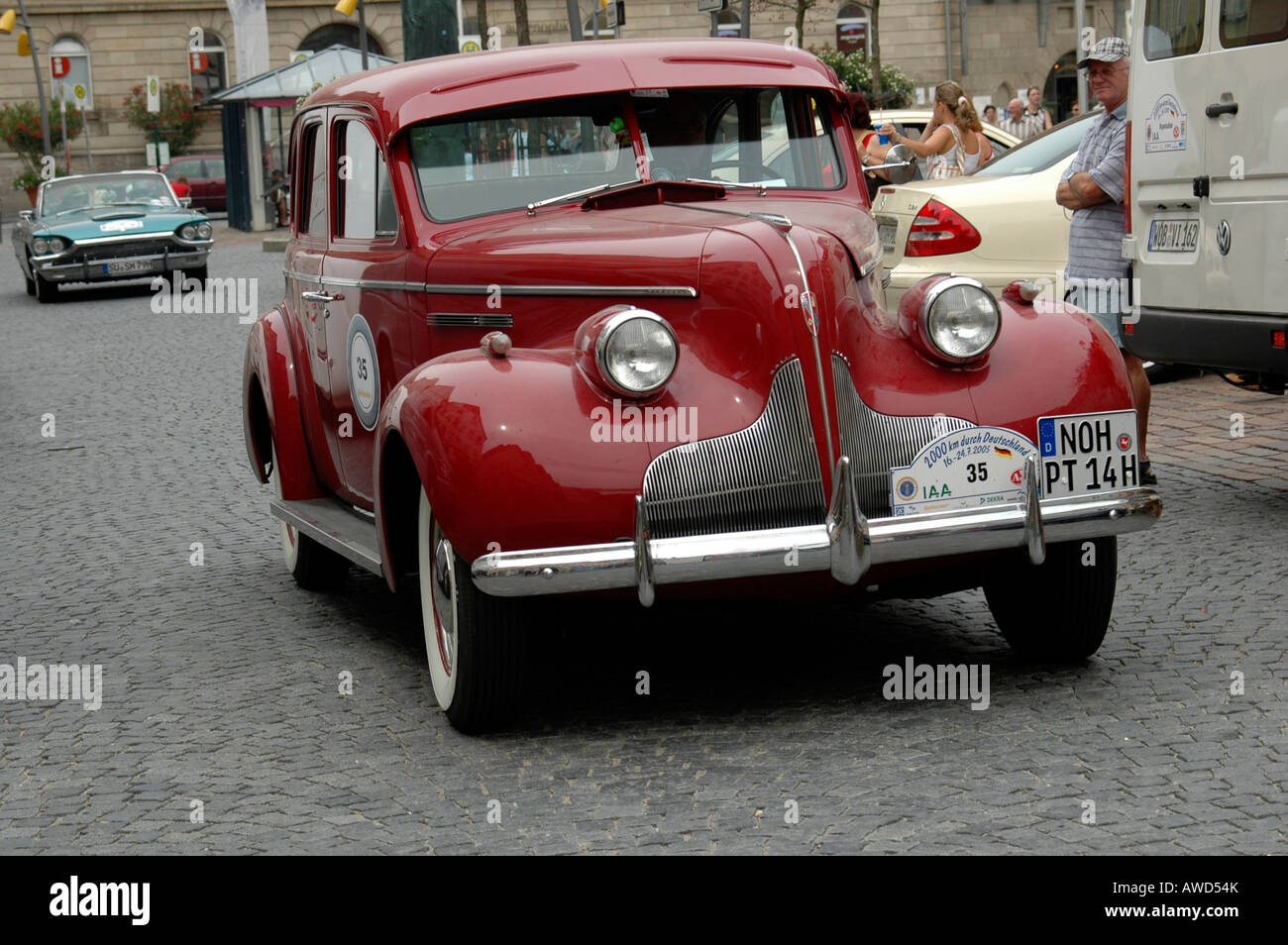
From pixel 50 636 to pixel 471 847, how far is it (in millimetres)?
3051

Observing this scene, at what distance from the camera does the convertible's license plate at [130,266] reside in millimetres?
23984

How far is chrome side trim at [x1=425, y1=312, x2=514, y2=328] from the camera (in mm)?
5434

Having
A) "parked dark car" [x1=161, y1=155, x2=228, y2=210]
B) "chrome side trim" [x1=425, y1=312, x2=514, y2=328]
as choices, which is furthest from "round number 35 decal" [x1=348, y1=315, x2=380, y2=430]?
"parked dark car" [x1=161, y1=155, x2=228, y2=210]

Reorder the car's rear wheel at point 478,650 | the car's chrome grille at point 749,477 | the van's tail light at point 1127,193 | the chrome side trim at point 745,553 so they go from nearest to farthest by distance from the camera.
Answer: the chrome side trim at point 745,553 < the car's chrome grille at point 749,477 < the car's rear wheel at point 478,650 < the van's tail light at point 1127,193

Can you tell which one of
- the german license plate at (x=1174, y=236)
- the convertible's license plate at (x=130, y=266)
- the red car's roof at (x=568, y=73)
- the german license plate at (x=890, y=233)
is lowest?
the convertible's license plate at (x=130, y=266)

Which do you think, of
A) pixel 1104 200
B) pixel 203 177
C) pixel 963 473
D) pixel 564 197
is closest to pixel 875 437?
pixel 963 473

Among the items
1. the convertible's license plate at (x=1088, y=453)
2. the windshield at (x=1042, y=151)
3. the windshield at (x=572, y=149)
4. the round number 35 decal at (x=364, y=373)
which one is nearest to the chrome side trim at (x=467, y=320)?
the windshield at (x=572, y=149)

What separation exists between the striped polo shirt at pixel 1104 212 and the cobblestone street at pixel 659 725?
3.74 ft

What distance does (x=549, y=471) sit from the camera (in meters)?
4.77

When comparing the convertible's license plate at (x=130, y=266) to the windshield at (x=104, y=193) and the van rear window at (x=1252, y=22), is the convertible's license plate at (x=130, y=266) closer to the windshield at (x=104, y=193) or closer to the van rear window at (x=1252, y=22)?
the windshield at (x=104, y=193)

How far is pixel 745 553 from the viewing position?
15.5 feet

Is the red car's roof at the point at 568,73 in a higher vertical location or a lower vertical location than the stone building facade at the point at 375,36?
higher

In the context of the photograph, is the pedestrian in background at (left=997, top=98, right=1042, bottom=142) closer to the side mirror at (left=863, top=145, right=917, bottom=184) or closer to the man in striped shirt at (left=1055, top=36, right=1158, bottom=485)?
the man in striped shirt at (left=1055, top=36, right=1158, bottom=485)
